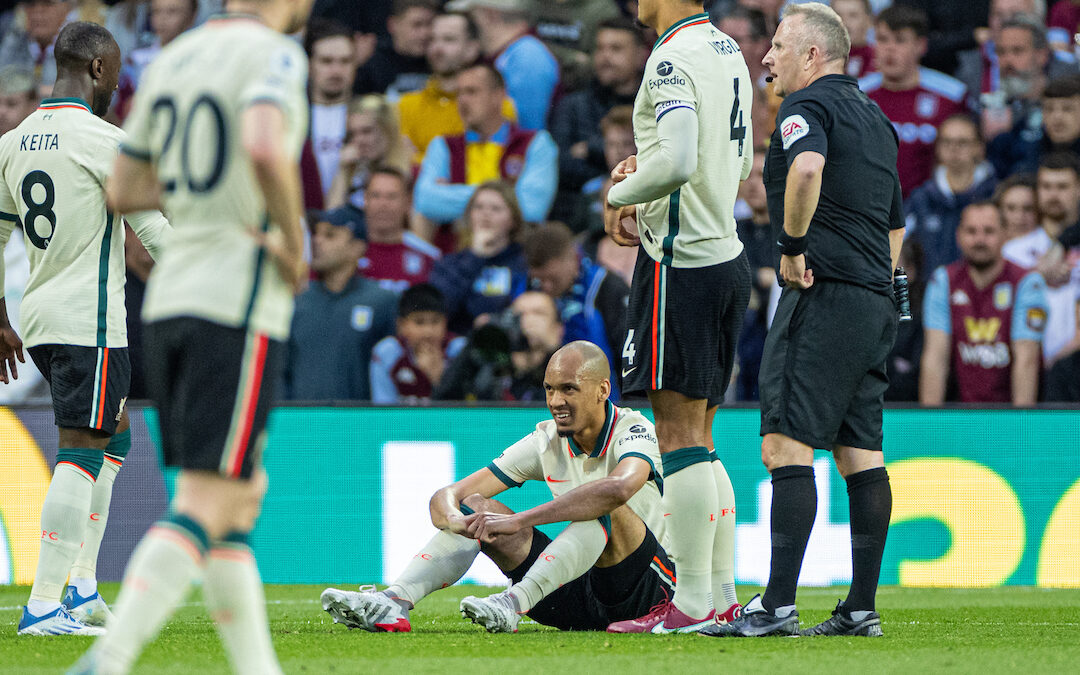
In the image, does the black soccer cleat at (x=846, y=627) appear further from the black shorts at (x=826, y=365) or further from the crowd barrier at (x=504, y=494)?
the crowd barrier at (x=504, y=494)

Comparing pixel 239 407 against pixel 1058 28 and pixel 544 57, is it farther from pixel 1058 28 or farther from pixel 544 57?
Result: pixel 1058 28

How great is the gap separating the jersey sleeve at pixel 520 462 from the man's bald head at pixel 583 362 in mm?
413

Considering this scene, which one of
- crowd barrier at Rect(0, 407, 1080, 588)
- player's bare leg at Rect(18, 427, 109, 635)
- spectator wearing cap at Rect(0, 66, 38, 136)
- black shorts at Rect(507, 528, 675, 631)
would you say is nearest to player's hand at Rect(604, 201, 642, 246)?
black shorts at Rect(507, 528, 675, 631)

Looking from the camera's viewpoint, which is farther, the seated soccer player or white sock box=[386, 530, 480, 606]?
white sock box=[386, 530, 480, 606]

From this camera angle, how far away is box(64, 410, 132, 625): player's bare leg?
558 cm

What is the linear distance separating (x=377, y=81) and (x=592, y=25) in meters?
1.82

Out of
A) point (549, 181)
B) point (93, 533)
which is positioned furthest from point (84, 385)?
point (549, 181)

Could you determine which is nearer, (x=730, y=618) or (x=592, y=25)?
(x=730, y=618)

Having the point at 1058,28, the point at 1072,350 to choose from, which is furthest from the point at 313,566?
the point at 1058,28

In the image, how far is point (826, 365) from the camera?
16.7 feet

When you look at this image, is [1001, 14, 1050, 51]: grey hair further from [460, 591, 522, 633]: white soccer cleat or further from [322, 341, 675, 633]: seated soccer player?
[460, 591, 522, 633]: white soccer cleat

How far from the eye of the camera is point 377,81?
11.0 metres

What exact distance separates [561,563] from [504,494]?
2.99 meters

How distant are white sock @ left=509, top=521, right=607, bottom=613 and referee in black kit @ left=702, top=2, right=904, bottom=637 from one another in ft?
1.90
